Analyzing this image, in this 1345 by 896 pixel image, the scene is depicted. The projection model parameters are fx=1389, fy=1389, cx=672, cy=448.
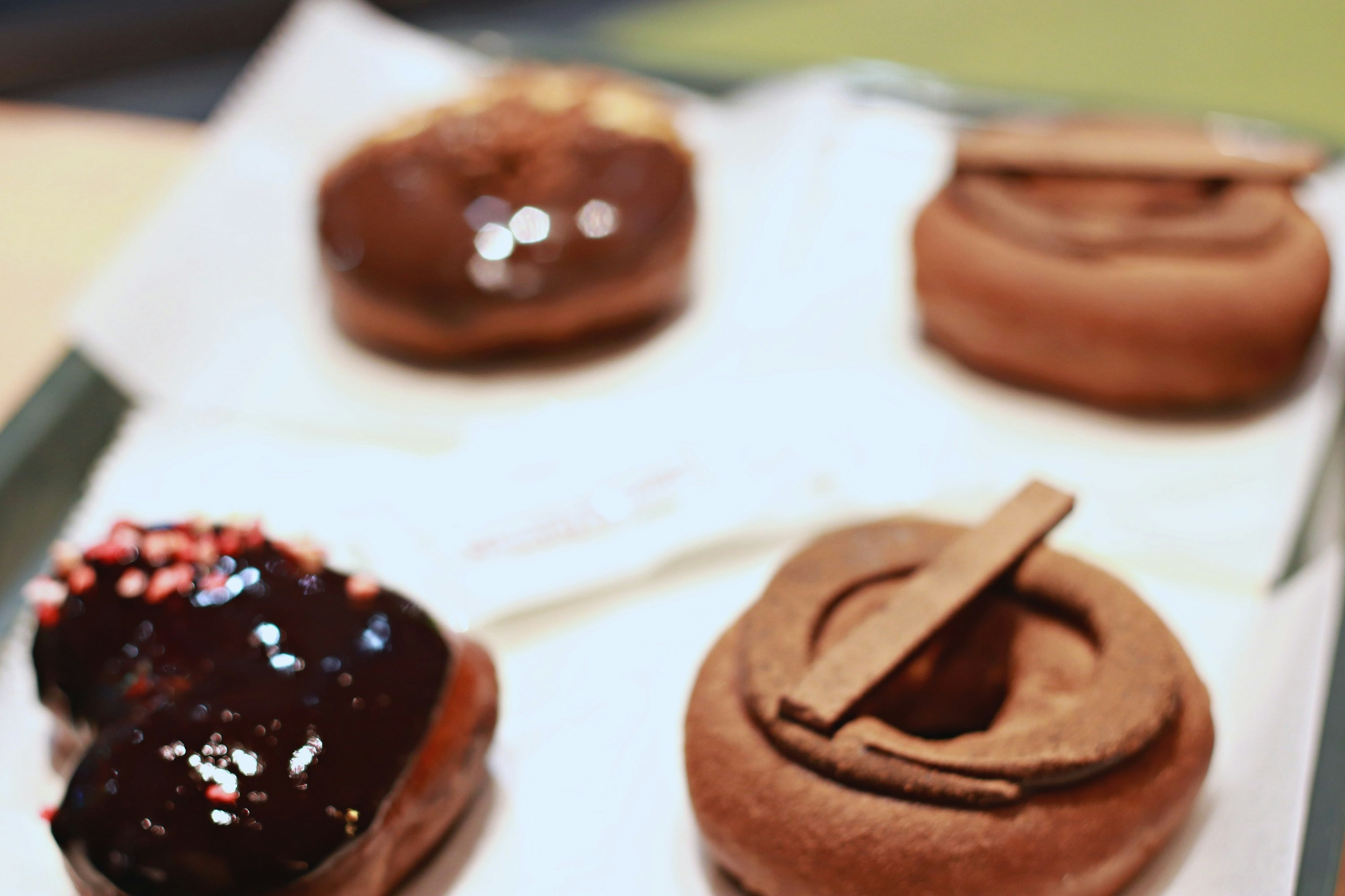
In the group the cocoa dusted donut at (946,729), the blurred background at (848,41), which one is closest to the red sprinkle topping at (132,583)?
the cocoa dusted donut at (946,729)

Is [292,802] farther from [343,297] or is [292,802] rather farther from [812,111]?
[812,111]

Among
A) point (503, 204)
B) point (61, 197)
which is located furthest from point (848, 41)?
point (61, 197)

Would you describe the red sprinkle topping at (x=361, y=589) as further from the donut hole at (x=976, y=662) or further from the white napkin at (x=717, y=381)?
the donut hole at (x=976, y=662)

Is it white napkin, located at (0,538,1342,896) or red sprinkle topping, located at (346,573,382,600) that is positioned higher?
red sprinkle topping, located at (346,573,382,600)

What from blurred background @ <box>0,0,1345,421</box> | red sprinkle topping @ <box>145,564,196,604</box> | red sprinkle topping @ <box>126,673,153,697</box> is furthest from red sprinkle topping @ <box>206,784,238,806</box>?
blurred background @ <box>0,0,1345,421</box>

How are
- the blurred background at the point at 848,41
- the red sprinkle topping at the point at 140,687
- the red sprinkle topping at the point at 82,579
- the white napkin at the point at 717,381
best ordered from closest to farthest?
the red sprinkle topping at the point at 140,687 < the red sprinkle topping at the point at 82,579 < the white napkin at the point at 717,381 < the blurred background at the point at 848,41

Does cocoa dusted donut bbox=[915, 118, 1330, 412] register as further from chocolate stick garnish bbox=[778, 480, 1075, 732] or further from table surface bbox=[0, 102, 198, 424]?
table surface bbox=[0, 102, 198, 424]

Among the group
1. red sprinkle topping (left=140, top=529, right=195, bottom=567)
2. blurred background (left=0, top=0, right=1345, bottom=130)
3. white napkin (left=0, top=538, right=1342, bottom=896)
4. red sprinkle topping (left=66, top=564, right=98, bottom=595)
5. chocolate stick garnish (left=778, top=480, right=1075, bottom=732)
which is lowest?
white napkin (left=0, top=538, right=1342, bottom=896)

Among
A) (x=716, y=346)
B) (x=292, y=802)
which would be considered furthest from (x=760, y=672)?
(x=716, y=346)
